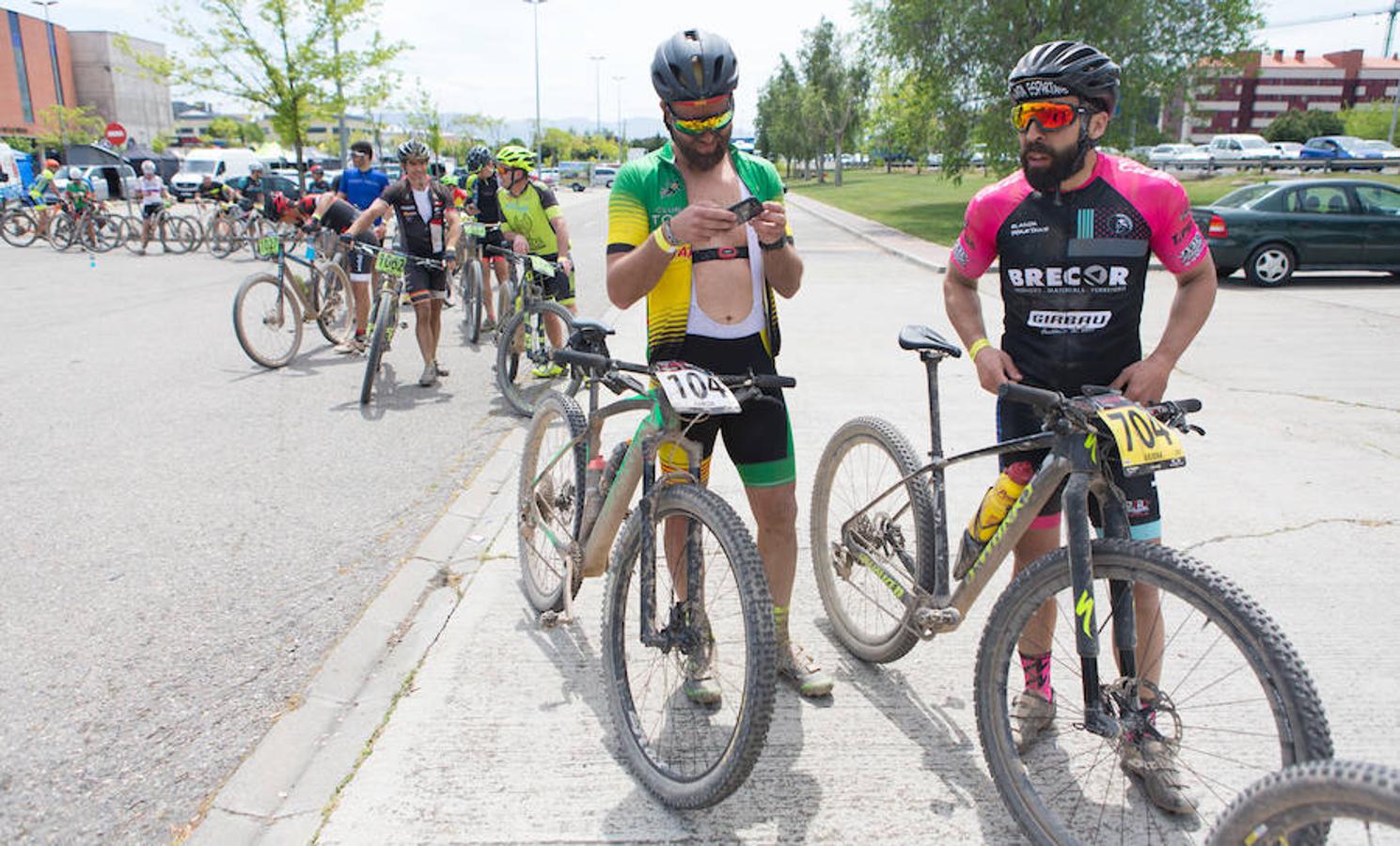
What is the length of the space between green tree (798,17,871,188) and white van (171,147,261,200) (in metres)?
45.3

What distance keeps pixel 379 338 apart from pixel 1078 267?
6181 mm

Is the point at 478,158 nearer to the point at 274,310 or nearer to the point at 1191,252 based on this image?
the point at 274,310

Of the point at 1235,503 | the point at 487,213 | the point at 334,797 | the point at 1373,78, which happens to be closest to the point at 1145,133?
the point at 487,213

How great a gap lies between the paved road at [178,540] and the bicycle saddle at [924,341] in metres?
2.48

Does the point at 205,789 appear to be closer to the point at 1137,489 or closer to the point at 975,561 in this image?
the point at 975,561

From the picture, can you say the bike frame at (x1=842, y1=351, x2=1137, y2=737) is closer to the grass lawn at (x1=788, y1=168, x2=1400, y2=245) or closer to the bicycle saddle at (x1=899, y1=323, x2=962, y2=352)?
the bicycle saddle at (x1=899, y1=323, x2=962, y2=352)

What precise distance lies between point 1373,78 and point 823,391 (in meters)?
152

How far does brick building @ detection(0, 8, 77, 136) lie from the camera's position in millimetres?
78625

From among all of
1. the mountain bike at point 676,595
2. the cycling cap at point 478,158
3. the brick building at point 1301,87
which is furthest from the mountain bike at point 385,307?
the brick building at point 1301,87

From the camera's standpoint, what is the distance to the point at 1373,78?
124312 millimetres

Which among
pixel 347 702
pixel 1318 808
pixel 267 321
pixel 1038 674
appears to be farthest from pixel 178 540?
pixel 1318 808

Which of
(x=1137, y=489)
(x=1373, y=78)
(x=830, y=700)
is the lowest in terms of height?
(x=830, y=700)

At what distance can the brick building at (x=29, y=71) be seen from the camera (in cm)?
7862

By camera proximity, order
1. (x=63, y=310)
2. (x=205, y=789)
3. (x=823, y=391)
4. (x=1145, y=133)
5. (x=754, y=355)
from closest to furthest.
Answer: (x=205, y=789) → (x=754, y=355) → (x=823, y=391) → (x=63, y=310) → (x=1145, y=133)
